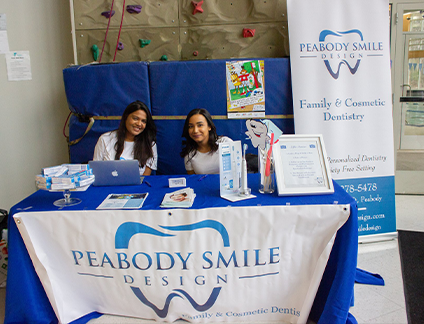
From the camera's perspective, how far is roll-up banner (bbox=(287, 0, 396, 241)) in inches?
103

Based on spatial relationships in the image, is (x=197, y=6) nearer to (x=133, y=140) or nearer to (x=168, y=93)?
(x=168, y=93)

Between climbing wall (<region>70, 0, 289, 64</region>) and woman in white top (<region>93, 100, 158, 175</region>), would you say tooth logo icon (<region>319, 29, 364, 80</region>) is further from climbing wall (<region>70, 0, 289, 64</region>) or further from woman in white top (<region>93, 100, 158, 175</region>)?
woman in white top (<region>93, 100, 158, 175</region>)

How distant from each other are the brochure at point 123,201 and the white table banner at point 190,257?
1.6 inches

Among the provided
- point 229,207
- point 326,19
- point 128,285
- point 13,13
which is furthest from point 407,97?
point 13,13

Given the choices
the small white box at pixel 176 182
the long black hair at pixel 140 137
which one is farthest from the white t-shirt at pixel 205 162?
the small white box at pixel 176 182

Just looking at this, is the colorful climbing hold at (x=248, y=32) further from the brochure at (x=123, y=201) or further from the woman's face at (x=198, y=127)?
the brochure at (x=123, y=201)

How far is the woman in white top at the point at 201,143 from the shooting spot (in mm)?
2377

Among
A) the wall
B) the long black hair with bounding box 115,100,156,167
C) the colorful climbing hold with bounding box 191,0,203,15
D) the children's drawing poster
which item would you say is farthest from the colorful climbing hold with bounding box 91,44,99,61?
the children's drawing poster

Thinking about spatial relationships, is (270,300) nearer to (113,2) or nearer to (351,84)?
(351,84)

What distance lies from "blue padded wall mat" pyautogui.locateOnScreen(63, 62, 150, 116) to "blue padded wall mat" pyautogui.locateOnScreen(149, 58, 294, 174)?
0.34 feet

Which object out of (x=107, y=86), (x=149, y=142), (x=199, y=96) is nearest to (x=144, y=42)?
(x=107, y=86)

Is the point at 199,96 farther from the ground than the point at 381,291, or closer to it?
farther from the ground

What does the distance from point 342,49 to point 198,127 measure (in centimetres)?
138

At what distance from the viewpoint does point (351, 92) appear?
2668 mm
